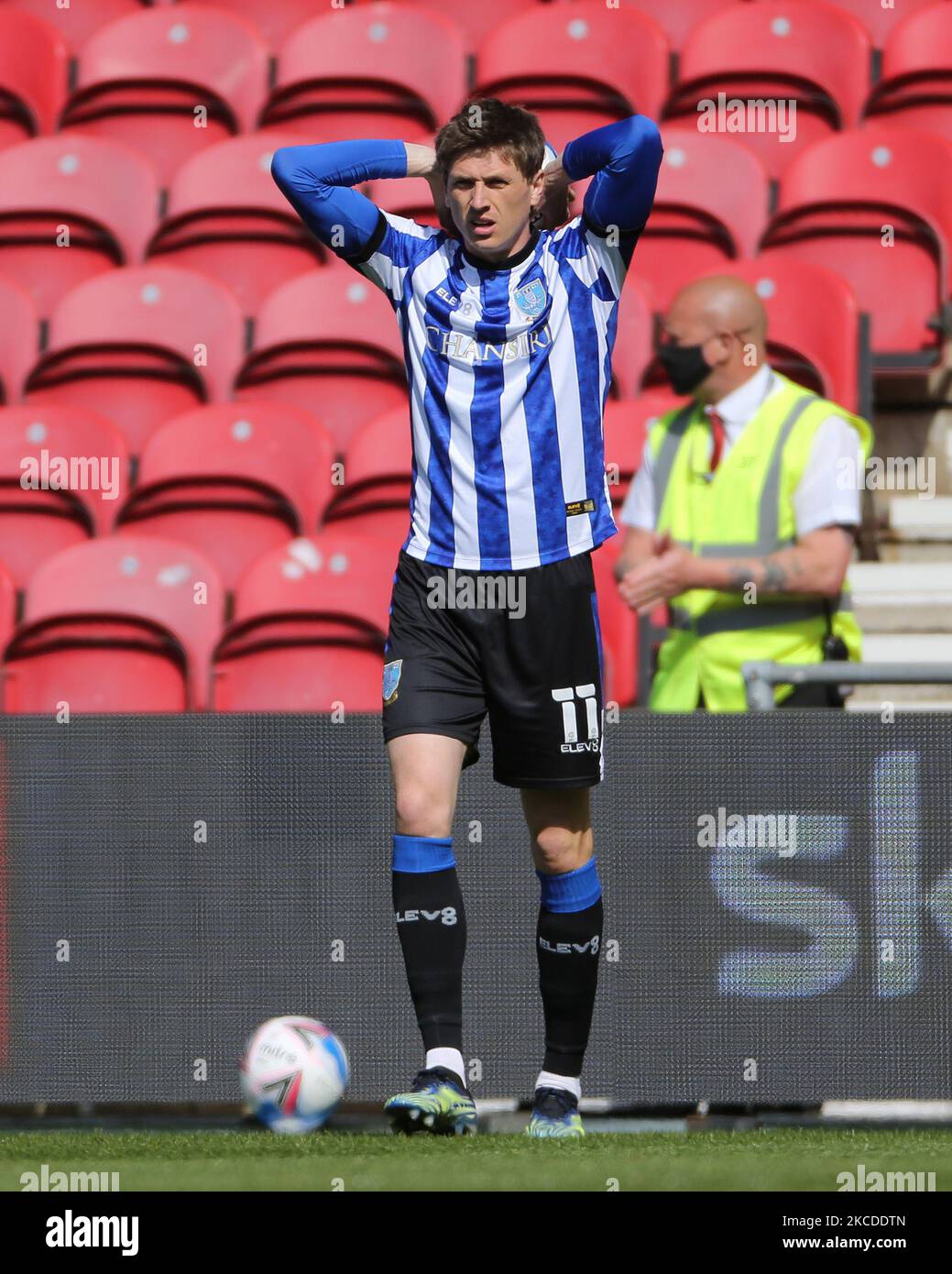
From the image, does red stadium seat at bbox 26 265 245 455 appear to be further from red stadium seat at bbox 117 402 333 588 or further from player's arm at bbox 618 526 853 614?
player's arm at bbox 618 526 853 614

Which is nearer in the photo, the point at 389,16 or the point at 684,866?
the point at 684,866

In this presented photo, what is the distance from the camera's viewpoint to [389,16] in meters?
8.36

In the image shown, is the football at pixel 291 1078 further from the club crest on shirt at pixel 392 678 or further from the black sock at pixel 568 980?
the club crest on shirt at pixel 392 678

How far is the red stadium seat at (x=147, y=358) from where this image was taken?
7195 mm

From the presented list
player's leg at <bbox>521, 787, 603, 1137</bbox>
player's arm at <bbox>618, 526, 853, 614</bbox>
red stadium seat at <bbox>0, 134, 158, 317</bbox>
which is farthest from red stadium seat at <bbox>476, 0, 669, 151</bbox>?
player's leg at <bbox>521, 787, 603, 1137</bbox>

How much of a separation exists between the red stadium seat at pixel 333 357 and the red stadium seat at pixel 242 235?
0.52 m

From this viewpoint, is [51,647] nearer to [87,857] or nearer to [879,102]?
[87,857]

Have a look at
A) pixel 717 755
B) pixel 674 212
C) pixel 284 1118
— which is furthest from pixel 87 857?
pixel 674 212

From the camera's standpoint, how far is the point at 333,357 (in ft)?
23.0

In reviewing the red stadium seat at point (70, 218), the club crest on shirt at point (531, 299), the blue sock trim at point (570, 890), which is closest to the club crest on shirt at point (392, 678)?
the blue sock trim at point (570, 890)

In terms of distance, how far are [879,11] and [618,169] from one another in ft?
18.1

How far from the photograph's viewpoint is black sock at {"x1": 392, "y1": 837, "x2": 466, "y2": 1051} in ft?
11.8

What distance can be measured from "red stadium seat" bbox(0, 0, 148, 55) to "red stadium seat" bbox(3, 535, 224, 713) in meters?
4.09
